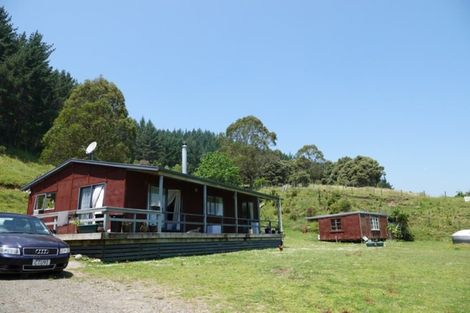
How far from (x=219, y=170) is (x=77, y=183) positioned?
30.3 m

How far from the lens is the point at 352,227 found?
3716cm

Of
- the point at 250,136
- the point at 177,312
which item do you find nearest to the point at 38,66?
the point at 250,136

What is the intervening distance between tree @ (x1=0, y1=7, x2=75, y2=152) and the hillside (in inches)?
1340

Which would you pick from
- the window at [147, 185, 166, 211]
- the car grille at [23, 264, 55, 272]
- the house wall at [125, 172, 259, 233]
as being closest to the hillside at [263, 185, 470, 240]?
the house wall at [125, 172, 259, 233]

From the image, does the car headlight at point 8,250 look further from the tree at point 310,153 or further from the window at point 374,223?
the tree at point 310,153

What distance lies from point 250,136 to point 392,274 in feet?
176

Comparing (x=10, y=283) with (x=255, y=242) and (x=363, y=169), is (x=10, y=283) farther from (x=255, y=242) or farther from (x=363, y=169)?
(x=363, y=169)

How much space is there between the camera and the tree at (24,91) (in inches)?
1847

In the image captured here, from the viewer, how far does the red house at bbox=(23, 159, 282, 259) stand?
14.6m

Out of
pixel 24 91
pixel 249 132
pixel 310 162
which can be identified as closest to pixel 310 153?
pixel 310 162

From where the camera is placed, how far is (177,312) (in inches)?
228

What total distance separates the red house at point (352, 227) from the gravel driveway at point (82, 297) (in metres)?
32.3

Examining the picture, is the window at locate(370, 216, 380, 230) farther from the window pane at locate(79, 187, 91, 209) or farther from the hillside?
the window pane at locate(79, 187, 91, 209)

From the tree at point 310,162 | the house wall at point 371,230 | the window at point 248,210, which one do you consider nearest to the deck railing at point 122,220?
the window at point 248,210
